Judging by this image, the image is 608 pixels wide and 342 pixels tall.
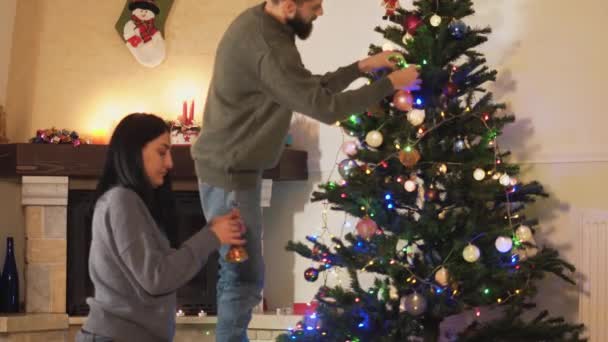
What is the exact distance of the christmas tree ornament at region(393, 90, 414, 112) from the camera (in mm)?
2668

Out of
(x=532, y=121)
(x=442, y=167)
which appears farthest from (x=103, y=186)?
(x=532, y=121)

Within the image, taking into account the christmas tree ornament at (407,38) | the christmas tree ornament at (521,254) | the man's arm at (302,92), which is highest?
the christmas tree ornament at (407,38)

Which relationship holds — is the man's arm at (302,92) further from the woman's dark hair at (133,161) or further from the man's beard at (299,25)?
the woman's dark hair at (133,161)

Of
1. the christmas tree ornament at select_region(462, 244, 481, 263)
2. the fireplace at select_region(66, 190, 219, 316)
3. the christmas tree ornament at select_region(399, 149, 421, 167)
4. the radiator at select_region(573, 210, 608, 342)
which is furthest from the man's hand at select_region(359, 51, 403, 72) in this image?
the fireplace at select_region(66, 190, 219, 316)

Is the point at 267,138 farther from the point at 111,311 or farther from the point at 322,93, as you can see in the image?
the point at 111,311

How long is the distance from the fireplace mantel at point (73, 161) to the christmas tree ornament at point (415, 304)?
169 cm

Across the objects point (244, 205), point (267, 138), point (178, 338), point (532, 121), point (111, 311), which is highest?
point (532, 121)

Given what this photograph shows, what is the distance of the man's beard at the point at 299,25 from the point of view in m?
2.27

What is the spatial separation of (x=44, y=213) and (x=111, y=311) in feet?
8.45

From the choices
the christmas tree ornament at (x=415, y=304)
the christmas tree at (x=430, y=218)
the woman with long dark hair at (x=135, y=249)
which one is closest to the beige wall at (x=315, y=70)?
the christmas tree at (x=430, y=218)

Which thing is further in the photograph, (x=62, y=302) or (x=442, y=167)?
(x=62, y=302)

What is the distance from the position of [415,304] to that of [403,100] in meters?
0.64

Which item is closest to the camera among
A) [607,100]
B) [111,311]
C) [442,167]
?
[111,311]

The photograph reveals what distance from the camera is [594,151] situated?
134 inches
